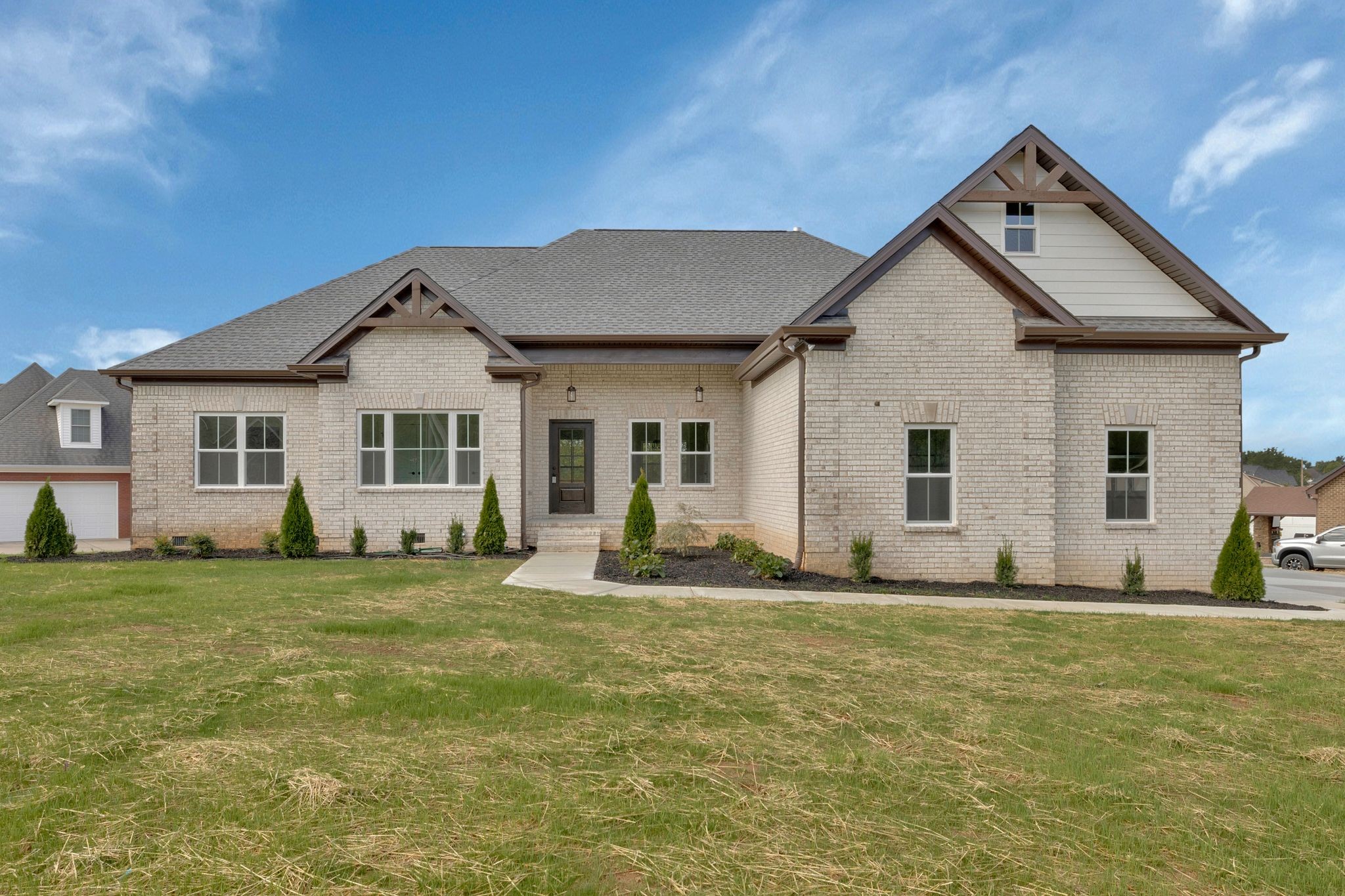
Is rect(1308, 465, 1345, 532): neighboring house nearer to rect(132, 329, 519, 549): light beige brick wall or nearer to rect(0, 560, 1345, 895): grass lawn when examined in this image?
rect(0, 560, 1345, 895): grass lawn

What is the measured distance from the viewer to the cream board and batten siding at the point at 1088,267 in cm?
1369

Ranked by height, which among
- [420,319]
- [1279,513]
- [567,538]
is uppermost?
[420,319]

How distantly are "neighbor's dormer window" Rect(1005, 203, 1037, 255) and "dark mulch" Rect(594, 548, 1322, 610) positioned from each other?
5.91 meters

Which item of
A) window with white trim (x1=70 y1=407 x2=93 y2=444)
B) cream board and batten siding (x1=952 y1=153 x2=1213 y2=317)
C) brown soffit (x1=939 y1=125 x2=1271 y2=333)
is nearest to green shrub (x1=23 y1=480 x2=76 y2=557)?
window with white trim (x1=70 y1=407 x2=93 y2=444)

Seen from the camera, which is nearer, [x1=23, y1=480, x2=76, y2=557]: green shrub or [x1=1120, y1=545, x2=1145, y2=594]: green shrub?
[x1=1120, y1=545, x2=1145, y2=594]: green shrub

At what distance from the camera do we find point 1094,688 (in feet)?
19.8

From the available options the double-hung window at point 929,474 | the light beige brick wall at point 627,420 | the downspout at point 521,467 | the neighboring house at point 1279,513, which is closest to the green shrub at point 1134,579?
the double-hung window at point 929,474

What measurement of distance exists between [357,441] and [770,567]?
881 cm

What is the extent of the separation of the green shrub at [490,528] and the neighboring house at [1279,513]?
5043 centimetres

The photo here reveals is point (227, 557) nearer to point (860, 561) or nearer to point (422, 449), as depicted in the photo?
point (422, 449)

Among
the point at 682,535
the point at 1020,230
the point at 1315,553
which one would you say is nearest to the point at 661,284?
the point at 682,535

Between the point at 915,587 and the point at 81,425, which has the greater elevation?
the point at 81,425

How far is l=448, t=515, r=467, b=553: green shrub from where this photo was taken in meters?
15.1

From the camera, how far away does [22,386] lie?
2648 cm
